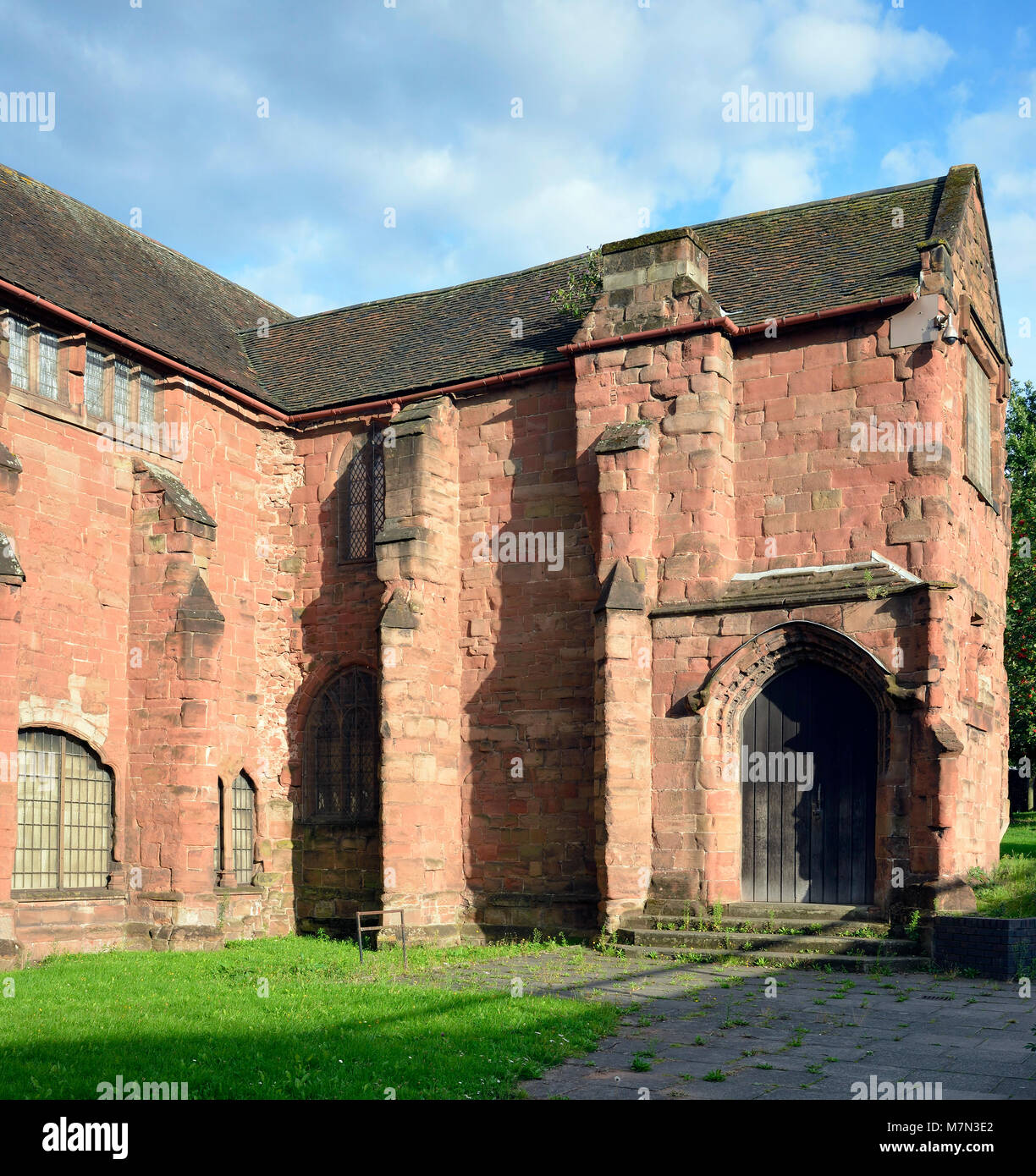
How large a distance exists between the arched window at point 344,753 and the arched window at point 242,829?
0.87 meters

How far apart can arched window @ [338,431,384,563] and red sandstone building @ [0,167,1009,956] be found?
0.20ft

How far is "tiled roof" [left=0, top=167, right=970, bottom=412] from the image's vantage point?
56.8ft

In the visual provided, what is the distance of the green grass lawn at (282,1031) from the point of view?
26.2 feet

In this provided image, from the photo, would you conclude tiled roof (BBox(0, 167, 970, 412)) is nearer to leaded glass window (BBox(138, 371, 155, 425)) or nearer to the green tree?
leaded glass window (BBox(138, 371, 155, 425))

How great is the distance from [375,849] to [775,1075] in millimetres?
11092

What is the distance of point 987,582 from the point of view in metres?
19.0

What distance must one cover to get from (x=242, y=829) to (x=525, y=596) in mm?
5647

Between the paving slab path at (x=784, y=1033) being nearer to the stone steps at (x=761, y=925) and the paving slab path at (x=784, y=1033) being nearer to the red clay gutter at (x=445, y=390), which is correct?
the stone steps at (x=761, y=925)
